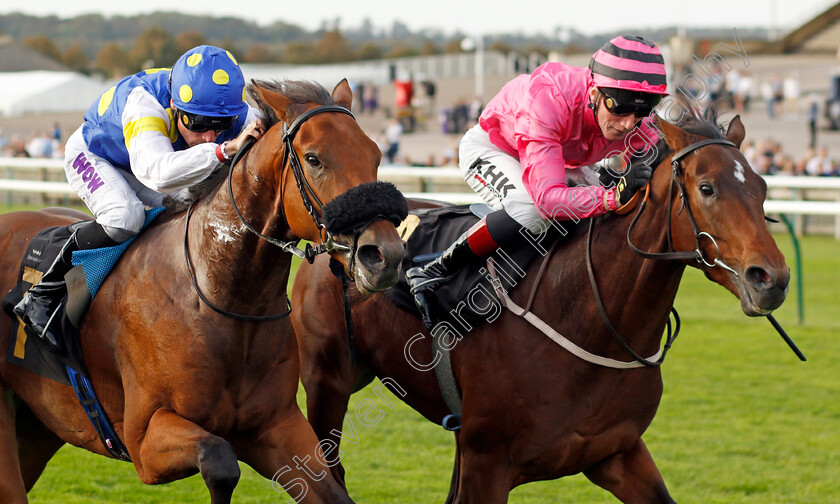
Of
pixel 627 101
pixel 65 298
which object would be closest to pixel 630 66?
pixel 627 101

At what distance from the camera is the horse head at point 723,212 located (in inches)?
119

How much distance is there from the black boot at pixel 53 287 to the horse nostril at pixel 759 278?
219 centimetres

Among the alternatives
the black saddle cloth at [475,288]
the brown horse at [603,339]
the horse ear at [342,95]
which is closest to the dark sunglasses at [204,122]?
the horse ear at [342,95]

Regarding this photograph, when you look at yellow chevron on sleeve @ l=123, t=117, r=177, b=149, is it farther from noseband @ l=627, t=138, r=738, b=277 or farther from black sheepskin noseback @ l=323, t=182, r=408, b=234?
noseband @ l=627, t=138, r=738, b=277

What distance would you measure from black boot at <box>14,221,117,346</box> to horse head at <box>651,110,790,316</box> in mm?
2003

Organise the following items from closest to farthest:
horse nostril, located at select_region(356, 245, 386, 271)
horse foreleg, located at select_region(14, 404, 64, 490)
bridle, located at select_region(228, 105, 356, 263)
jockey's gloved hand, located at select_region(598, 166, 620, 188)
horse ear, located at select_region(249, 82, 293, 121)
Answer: horse nostril, located at select_region(356, 245, 386, 271), bridle, located at select_region(228, 105, 356, 263), horse ear, located at select_region(249, 82, 293, 121), jockey's gloved hand, located at select_region(598, 166, 620, 188), horse foreleg, located at select_region(14, 404, 64, 490)

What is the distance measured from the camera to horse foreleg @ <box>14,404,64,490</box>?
4133 millimetres

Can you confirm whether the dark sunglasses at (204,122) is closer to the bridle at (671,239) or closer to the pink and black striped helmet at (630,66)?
the pink and black striped helmet at (630,66)

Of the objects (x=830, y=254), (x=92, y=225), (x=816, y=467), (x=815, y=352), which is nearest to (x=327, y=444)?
(x=92, y=225)

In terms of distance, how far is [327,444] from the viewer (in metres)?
4.43

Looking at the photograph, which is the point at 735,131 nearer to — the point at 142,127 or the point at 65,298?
the point at 142,127

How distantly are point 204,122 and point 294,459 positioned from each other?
1.21 m

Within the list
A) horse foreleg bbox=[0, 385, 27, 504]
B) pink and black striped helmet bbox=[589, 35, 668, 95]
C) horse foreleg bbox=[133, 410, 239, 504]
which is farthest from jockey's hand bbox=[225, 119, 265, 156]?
horse foreleg bbox=[0, 385, 27, 504]

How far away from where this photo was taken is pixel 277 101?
10.2 ft
